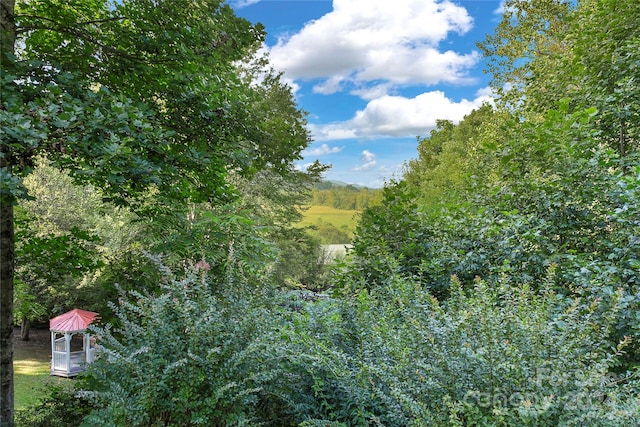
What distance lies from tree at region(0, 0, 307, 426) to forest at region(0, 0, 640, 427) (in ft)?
0.05

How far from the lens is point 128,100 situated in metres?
2.02

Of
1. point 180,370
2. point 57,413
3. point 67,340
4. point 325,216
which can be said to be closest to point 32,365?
point 67,340

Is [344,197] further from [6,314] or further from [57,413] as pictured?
[6,314]

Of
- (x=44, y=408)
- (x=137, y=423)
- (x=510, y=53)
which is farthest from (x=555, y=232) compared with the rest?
(x=510, y=53)

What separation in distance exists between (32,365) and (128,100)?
39.5 feet

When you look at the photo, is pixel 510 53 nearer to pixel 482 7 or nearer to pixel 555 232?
pixel 482 7

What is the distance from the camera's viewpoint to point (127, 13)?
239 cm

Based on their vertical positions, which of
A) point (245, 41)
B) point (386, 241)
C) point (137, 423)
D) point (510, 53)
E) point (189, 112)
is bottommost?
point (137, 423)

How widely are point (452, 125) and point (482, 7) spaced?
72.2 ft

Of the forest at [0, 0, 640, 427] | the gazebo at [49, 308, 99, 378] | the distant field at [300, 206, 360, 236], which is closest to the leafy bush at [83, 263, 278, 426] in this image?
the forest at [0, 0, 640, 427]

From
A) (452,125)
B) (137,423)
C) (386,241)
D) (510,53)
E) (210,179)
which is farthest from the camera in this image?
(452,125)

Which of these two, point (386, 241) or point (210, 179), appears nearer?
point (210, 179)

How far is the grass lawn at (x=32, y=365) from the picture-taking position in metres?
8.21

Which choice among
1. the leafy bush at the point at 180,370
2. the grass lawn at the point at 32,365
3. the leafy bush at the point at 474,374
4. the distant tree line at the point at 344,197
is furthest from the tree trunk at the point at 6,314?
the distant tree line at the point at 344,197
